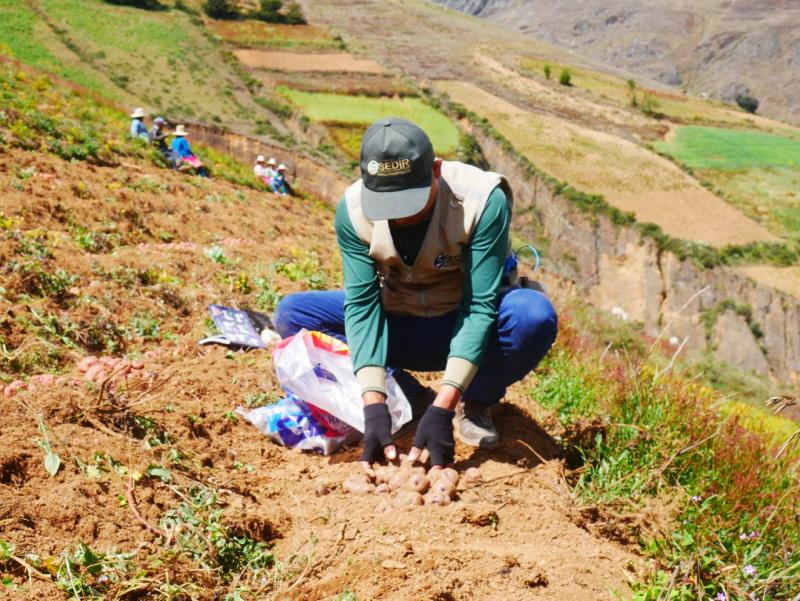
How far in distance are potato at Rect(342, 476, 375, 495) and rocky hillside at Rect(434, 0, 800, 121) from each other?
319ft

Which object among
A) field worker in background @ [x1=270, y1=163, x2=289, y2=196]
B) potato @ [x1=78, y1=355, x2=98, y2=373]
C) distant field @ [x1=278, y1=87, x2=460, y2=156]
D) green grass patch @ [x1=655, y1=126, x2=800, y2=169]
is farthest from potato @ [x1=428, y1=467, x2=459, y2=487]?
green grass patch @ [x1=655, y1=126, x2=800, y2=169]

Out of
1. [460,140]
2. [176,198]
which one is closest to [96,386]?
[176,198]

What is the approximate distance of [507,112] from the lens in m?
39.6

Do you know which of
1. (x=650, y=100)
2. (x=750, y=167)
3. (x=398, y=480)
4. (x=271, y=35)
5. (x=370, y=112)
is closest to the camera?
(x=398, y=480)

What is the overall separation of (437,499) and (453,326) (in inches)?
32.1

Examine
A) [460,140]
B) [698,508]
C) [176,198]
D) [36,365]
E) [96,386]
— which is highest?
[698,508]

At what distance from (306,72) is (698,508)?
37.5 meters

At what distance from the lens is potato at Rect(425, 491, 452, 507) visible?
99.0 inches

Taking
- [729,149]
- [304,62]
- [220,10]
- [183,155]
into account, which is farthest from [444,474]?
[220,10]

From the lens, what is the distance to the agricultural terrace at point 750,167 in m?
31.6

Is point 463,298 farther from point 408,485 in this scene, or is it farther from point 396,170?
point 408,485

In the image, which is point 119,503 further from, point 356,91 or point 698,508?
point 356,91

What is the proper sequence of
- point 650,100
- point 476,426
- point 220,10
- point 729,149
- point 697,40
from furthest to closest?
point 697,40 → point 650,100 → point 220,10 → point 729,149 → point 476,426

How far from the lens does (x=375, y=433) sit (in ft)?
8.87
